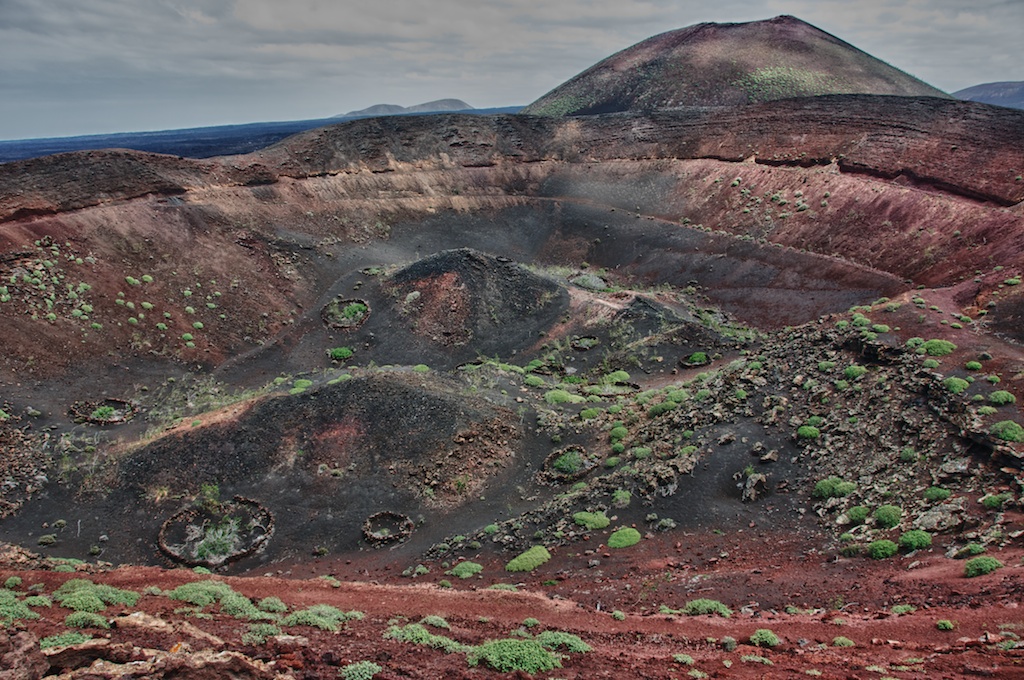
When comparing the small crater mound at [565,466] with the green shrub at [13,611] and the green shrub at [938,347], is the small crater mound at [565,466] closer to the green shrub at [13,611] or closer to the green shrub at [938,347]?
the green shrub at [938,347]

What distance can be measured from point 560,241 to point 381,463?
3714 centimetres

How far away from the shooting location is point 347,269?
48719 mm

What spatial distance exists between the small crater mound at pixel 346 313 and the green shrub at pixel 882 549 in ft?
106

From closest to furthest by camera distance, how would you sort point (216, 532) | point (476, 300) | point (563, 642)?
point (563, 642) → point (216, 532) → point (476, 300)

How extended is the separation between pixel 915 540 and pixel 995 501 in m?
2.21

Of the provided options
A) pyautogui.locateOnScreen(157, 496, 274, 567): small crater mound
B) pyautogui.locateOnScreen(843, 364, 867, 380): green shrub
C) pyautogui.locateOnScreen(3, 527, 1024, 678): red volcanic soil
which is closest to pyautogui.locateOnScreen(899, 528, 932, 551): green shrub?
pyautogui.locateOnScreen(3, 527, 1024, 678): red volcanic soil

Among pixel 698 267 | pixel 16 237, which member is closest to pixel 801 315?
pixel 698 267

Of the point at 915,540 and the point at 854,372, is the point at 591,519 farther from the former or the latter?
the point at 854,372

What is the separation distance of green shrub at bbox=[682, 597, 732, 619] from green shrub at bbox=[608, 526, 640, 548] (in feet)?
14.0

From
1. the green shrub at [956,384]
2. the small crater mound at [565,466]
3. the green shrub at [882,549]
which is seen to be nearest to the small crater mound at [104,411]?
the small crater mound at [565,466]

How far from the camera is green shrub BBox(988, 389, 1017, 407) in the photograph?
18562 mm

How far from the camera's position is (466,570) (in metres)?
19.0

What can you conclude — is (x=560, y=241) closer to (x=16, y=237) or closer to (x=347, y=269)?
(x=347, y=269)

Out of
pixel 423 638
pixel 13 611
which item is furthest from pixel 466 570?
pixel 13 611
